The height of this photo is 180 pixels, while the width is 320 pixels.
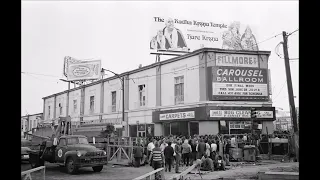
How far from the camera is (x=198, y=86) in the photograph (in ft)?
88.6

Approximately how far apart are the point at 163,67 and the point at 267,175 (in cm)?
2020

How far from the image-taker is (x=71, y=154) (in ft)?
53.0

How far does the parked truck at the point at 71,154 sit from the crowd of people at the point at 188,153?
8.82ft

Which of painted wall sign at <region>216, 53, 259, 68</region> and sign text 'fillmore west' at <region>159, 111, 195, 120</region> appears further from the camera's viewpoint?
painted wall sign at <region>216, 53, 259, 68</region>

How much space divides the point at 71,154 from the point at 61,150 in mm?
1215

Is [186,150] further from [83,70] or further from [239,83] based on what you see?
[83,70]

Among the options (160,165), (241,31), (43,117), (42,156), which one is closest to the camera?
(160,165)

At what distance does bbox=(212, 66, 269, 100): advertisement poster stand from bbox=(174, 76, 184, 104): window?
141 inches

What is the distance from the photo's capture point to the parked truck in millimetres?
15914

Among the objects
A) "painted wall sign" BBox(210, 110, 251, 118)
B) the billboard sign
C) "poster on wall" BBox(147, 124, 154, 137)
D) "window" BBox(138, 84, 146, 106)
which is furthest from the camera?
the billboard sign

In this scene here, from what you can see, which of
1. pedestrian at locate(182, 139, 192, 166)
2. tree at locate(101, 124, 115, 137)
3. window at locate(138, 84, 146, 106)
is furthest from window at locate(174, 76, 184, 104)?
pedestrian at locate(182, 139, 192, 166)

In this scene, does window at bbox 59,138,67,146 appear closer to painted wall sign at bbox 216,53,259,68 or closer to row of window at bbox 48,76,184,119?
row of window at bbox 48,76,184,119
